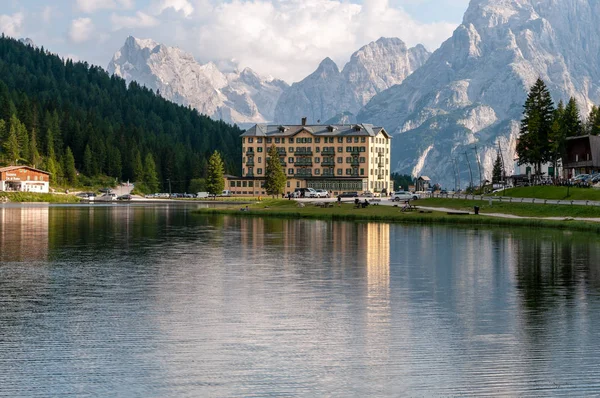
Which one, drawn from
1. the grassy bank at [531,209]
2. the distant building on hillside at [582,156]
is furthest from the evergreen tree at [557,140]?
the grassy bank at [531,209]

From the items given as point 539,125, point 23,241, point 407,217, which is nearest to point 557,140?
point 539,125

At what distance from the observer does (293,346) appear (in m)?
27.4

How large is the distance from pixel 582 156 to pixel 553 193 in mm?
41952

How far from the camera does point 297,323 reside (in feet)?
103

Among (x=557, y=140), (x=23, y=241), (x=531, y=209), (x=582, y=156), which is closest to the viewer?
(x=23, y=241)

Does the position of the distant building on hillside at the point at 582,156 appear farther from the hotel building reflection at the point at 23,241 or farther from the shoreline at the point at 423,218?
the hotel building reflection at the point at 23,241

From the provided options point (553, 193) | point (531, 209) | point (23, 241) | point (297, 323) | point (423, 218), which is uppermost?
point (553, 193)

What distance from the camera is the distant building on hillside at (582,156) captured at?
157500mm

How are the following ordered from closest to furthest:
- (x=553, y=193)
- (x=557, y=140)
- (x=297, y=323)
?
1. (x=297, y=323)
2. (x=553, y=193)
3. (x=557, y=140)

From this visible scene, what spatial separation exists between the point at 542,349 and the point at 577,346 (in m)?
1.49

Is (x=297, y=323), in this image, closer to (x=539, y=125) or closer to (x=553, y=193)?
(x=553, y=193)

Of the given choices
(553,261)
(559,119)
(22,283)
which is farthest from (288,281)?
(559,119)

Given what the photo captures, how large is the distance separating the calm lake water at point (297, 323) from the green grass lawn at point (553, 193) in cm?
5793

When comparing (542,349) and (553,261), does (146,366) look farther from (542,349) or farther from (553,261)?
(553,261)
